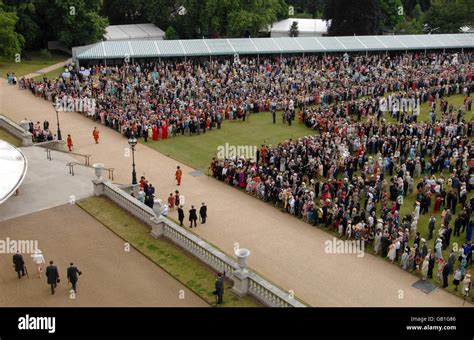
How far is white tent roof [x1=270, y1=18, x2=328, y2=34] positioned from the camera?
80.8 metres

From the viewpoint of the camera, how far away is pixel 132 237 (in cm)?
2283

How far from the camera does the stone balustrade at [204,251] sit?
1803 centimetres

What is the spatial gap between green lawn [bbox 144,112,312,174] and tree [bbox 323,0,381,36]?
104 feet

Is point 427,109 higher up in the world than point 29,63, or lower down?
lower down

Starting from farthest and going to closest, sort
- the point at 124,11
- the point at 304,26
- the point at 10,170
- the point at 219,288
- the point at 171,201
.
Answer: the point at 304,26 < the point at 124,11 < the point at 171,201 < the point at 10,170 < the point at 219,288

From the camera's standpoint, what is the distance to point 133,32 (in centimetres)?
7319

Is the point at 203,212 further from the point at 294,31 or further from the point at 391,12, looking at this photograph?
the point at 391,12

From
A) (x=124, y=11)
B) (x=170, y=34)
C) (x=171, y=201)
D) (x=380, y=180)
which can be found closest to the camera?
(x=171, y=201)

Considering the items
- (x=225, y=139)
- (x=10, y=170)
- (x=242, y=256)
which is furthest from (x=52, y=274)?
(x=225, y=139)

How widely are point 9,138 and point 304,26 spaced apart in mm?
55573

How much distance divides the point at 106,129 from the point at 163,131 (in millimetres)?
4613

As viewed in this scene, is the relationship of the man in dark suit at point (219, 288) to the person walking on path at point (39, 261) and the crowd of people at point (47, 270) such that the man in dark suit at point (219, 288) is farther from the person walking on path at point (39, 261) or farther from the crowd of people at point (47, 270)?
the person walking on path at point (39, 261)

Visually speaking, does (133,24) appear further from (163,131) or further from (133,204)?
(133,204)
